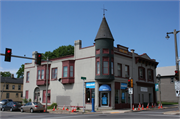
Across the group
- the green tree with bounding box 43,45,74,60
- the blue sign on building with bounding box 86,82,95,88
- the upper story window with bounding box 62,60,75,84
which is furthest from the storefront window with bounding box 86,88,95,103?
the green tree with bounding box 43,45,74,60

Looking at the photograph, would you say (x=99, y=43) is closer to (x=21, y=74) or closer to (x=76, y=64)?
(x=76, y=64)

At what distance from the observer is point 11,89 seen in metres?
70.9

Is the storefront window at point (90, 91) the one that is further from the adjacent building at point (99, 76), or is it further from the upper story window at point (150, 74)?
the upper story window at point (150, 74)

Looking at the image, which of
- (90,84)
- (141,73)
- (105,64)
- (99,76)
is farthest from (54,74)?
(141,73)

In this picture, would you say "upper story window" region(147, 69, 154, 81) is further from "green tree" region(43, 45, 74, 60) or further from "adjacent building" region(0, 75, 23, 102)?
"adjacent building" region(0, 75, 23, 102)

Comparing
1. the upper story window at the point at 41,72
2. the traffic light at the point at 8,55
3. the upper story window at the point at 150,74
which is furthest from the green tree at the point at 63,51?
the traffic light at the point at 8,55

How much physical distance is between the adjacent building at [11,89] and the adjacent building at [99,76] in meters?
32.5

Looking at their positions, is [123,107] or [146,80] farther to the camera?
[146,80]

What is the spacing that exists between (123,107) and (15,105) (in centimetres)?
1660

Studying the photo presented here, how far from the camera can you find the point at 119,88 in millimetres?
32000

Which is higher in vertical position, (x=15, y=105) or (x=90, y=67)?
(x=90, y=67)

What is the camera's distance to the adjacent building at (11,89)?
69125 millimetres

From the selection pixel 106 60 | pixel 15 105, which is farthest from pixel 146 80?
pixel 15 105

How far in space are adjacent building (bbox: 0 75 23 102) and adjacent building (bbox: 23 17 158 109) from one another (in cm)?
3249
